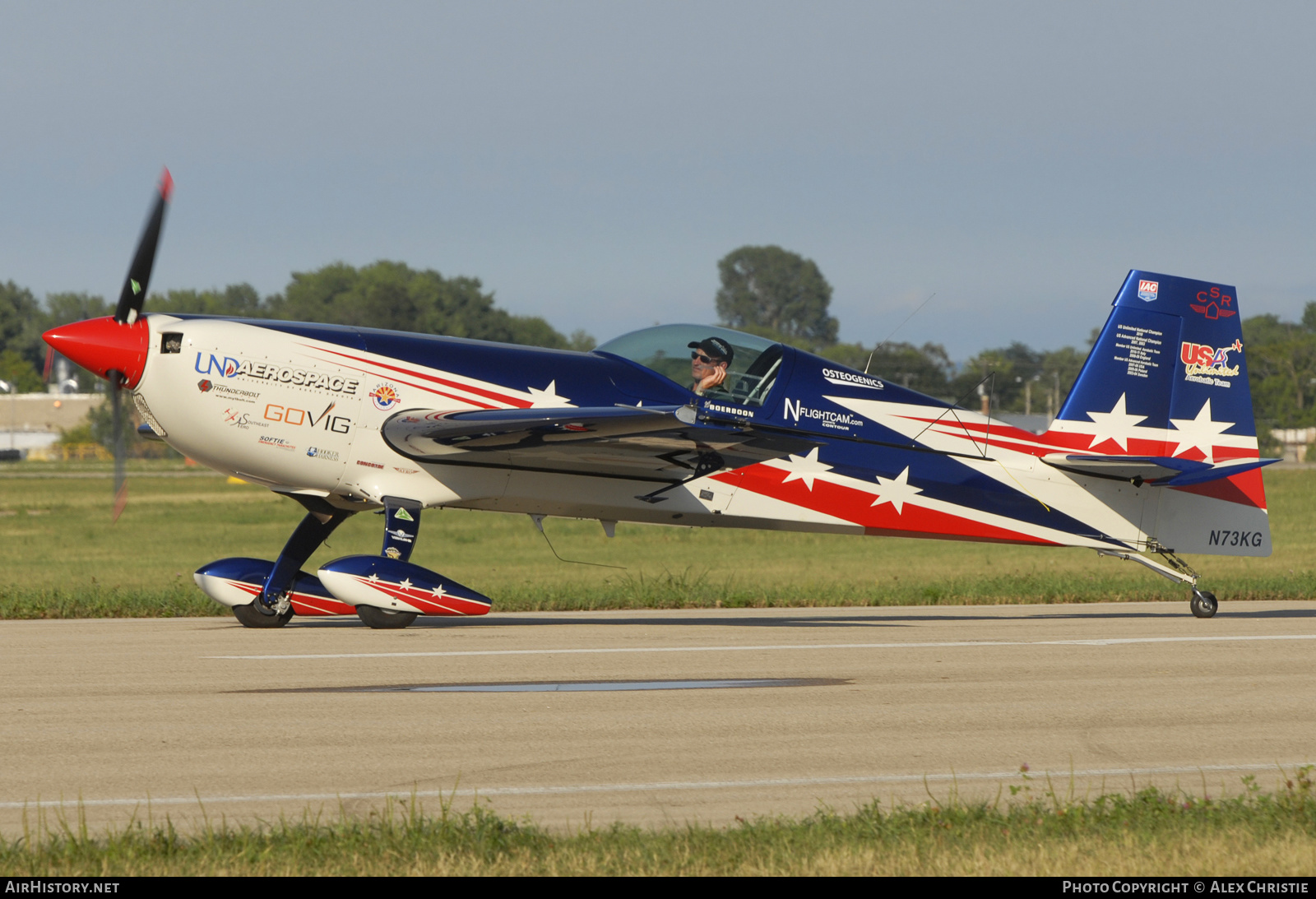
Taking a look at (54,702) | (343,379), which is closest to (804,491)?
(343,379)

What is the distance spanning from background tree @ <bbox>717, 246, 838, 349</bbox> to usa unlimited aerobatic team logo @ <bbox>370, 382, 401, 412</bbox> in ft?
506

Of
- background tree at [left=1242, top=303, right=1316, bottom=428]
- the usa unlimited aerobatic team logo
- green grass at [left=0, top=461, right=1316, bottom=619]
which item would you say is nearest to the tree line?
background tree at [left=1242, top=303, right=1316, bottom=428]

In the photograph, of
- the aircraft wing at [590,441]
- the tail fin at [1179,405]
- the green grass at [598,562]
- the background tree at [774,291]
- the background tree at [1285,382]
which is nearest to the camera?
the aircraft wing at [590,441]

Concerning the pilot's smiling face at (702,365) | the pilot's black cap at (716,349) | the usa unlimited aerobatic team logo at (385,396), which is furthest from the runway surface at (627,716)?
the pilot's black cap at (716,349)

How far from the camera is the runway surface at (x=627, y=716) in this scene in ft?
18.8

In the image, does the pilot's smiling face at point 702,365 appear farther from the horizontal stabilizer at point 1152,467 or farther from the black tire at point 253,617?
the black tire at point 253,617

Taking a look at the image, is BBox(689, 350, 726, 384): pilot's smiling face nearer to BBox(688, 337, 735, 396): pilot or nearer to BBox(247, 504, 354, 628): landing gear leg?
BBox(688, 337, 735, 396): pilot

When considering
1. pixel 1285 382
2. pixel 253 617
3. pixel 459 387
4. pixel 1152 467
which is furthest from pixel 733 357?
pixel 1285 382

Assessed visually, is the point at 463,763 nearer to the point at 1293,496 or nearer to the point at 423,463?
the point at 423,463

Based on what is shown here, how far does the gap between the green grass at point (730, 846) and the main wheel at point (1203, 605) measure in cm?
823

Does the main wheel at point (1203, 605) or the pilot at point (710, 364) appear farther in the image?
the main wheel at point (1203, 605)

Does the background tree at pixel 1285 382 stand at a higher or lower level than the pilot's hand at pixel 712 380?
higher

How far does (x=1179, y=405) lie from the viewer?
522 inches
